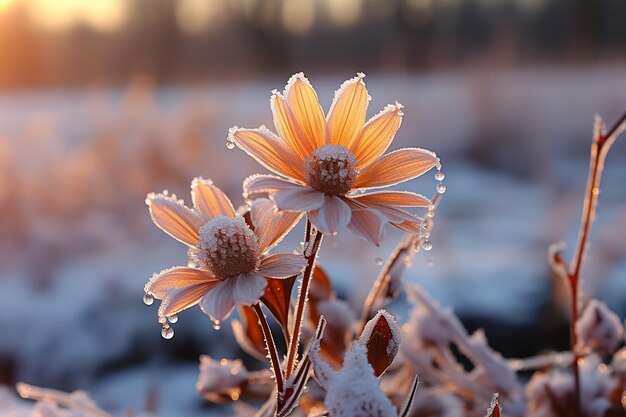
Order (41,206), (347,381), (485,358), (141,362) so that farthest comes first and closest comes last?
(41,206)
(141,362)
(485,358)
(347,381)

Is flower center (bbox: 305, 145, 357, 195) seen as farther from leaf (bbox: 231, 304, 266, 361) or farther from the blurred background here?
leaf (bbox: 231, 304, 266, 361)

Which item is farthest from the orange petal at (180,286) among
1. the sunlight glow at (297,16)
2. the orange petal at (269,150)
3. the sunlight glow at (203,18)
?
A: the sunlight glow at (203,18)

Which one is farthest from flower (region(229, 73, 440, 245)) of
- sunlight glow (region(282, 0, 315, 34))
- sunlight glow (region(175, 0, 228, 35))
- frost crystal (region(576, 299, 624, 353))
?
sunlight glow (region(175, 0, 228, 35))

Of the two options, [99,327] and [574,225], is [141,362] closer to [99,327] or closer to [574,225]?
[99,327]

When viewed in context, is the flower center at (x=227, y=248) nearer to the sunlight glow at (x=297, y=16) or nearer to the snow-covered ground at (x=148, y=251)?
the snow-covered ground at (x=148, y=251)

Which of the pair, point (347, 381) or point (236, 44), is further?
point (236, 44)

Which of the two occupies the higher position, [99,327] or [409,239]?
[409,239]

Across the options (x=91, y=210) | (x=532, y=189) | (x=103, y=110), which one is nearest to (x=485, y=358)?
(x=91, y=210)

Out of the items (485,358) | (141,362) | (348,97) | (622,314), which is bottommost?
(141,362)
